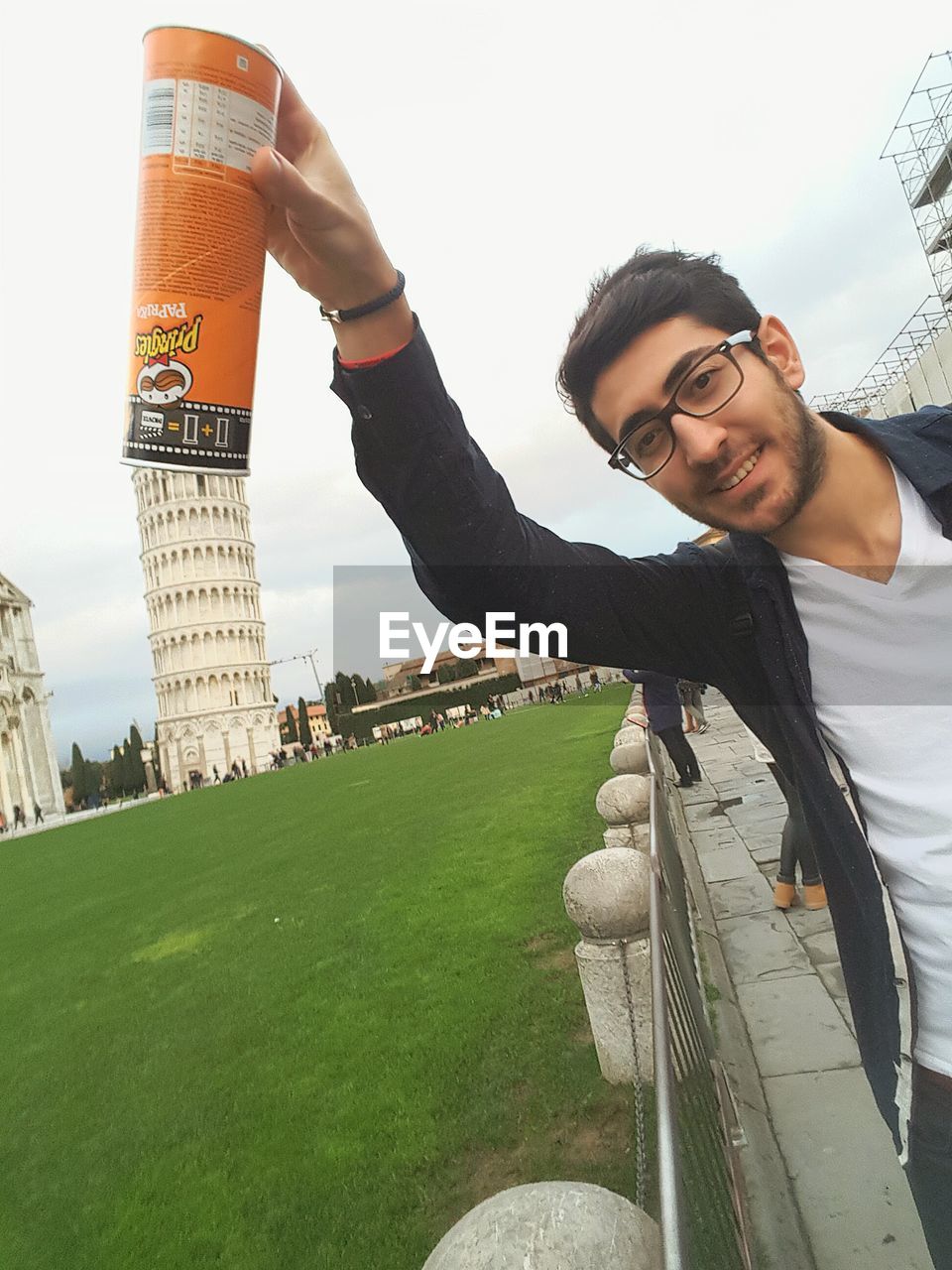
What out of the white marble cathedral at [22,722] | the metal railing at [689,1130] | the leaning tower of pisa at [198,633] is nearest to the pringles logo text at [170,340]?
the metal railing at [689,1130]

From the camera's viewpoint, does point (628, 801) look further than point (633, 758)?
No

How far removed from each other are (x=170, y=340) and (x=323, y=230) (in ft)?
0.91

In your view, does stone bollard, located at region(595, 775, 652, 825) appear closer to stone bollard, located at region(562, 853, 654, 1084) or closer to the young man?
stone bollard, located at region(562, 853, 654, 1084)

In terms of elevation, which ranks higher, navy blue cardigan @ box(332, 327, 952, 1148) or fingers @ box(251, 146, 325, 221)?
fingers @ box(251, 146, 325, 221)

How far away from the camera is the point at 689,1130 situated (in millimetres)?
1932

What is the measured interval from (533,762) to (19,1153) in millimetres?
13050

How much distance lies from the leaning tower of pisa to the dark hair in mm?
72500

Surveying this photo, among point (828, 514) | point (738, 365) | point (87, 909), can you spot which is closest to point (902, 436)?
point (828, 514)

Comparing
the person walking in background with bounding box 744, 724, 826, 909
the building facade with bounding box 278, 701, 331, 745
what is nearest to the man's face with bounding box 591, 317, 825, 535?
the person walking in background with bounding box 744, 724, 826, 909

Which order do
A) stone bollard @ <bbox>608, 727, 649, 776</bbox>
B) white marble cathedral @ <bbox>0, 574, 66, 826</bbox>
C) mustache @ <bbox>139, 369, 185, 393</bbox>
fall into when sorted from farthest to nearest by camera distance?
white marble cathedral @ <bbox>0, 574, 66, 826</bbox> → stone bollard @ <bbox>608, 727, 649, 776</bbox> → mustache @ <bbox>139, 369, 185, 393</bbox>

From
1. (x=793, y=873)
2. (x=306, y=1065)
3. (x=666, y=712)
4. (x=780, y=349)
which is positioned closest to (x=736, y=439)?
(x=780, y=349)

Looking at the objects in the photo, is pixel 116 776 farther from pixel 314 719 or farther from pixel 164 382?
pixel 164 382

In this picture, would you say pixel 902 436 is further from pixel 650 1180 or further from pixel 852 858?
pixel 650 1180

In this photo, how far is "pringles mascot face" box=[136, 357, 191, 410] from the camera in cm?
121
